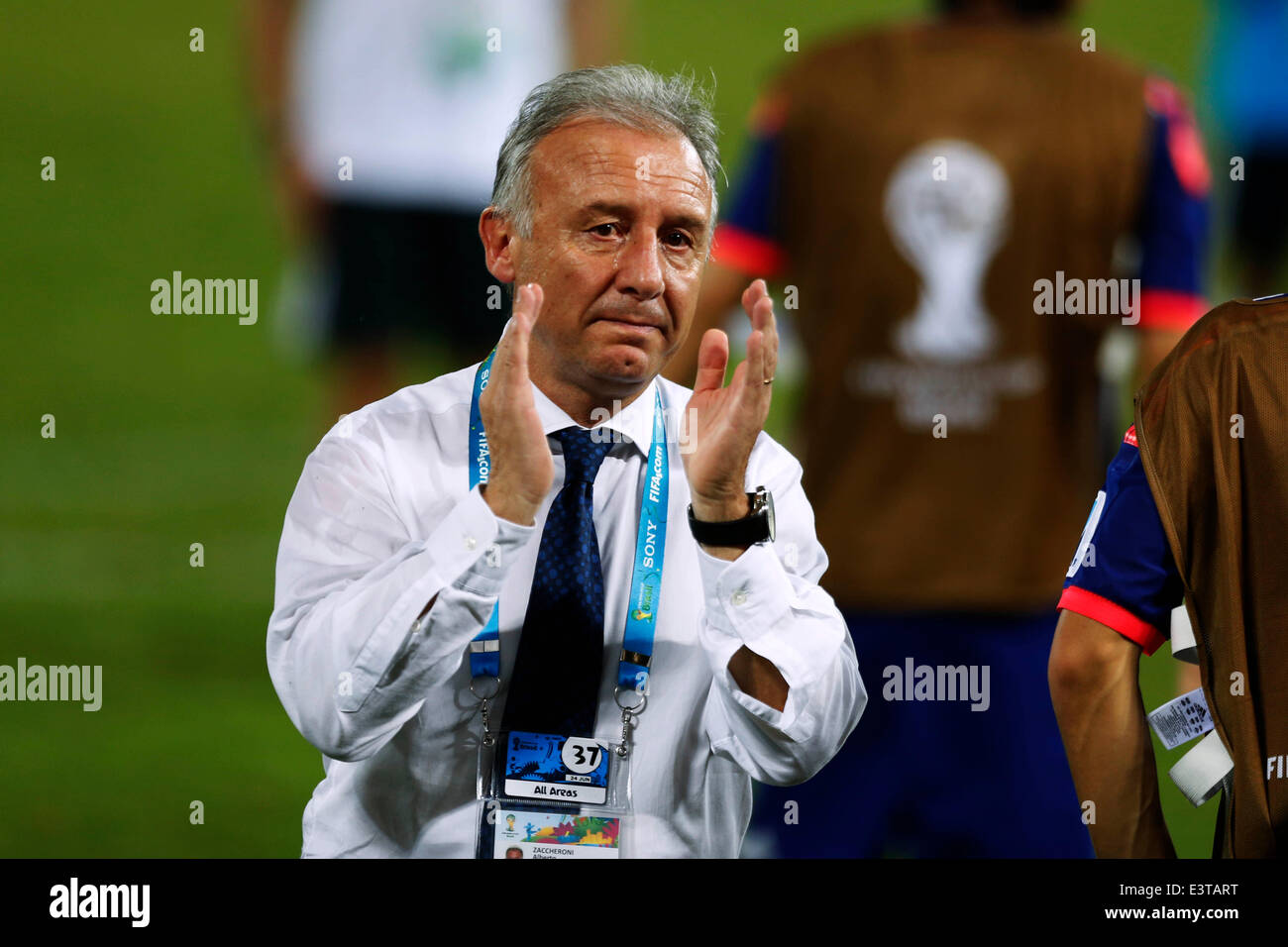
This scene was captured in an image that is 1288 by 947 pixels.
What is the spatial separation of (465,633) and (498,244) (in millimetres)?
677

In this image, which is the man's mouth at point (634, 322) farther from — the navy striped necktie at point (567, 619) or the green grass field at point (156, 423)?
the green grass field at point (156, 423)

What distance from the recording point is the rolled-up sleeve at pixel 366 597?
2.45 meters

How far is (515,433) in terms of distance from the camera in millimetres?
2395

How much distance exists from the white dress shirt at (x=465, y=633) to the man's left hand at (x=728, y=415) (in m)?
0.09

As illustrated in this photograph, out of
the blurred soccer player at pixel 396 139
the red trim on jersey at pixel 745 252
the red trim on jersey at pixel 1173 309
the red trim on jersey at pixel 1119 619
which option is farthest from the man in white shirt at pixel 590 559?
the red trim on jersey at pixel 1173 309

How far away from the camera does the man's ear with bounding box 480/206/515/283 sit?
108 inches

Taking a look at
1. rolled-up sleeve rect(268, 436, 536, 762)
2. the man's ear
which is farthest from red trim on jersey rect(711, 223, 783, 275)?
rolled-up sleeve rect(268, 436, 536, 762)

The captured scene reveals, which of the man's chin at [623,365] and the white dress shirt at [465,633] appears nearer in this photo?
the white dress shirt at [465,633]

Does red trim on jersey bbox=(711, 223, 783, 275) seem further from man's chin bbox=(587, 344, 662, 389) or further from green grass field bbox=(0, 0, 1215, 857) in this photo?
man's chin bbox=(587, 344, 662, 389)

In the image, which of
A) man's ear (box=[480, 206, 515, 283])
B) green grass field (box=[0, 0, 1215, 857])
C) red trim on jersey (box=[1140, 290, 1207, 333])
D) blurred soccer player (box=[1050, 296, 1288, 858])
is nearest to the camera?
blurred soccer player (box=[1050, 296, 1288, 858])

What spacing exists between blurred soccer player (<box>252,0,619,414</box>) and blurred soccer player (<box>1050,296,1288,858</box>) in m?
1.36

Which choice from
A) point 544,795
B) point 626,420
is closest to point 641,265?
point 626,420

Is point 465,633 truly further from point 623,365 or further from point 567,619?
point 623,365
